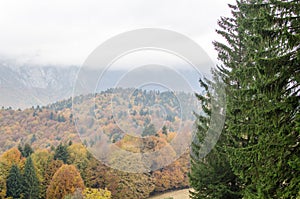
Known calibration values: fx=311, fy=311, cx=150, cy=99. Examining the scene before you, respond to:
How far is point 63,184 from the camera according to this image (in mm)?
30203

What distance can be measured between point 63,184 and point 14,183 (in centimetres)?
499

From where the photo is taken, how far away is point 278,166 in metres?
5.12

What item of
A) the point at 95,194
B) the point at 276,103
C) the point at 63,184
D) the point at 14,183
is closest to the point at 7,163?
the point at 14,183

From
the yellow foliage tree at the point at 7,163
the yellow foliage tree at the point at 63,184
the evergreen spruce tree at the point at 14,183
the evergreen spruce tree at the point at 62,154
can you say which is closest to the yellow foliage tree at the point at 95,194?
the yellow foliage tree at the point at 63,184

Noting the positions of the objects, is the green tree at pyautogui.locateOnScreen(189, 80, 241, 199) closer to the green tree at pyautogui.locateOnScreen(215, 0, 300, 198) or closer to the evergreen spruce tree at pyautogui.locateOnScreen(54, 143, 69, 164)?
the green tree at pyautogui.locateOnScreen(215, 0, 300, 198)

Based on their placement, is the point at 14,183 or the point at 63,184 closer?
the point at 63,184

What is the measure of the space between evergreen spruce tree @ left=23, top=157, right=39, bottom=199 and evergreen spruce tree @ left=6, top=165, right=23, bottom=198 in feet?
1.63

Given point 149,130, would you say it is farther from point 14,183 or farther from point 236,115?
point 14,183

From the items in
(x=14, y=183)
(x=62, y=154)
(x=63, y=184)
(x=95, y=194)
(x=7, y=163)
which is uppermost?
(x=7, y=163)

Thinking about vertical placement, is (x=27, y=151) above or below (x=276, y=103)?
above

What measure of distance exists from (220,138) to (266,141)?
471 cm

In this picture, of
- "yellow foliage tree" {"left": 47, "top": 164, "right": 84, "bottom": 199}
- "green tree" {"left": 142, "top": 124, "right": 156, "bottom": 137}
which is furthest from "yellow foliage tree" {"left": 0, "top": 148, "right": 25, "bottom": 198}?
"green tree" {"left": 142, "top": 124, "right": 156, "bottom": 137}

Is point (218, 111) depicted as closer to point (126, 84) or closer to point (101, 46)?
point (126, 84)

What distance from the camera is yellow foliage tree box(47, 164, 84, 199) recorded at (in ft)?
98.1
